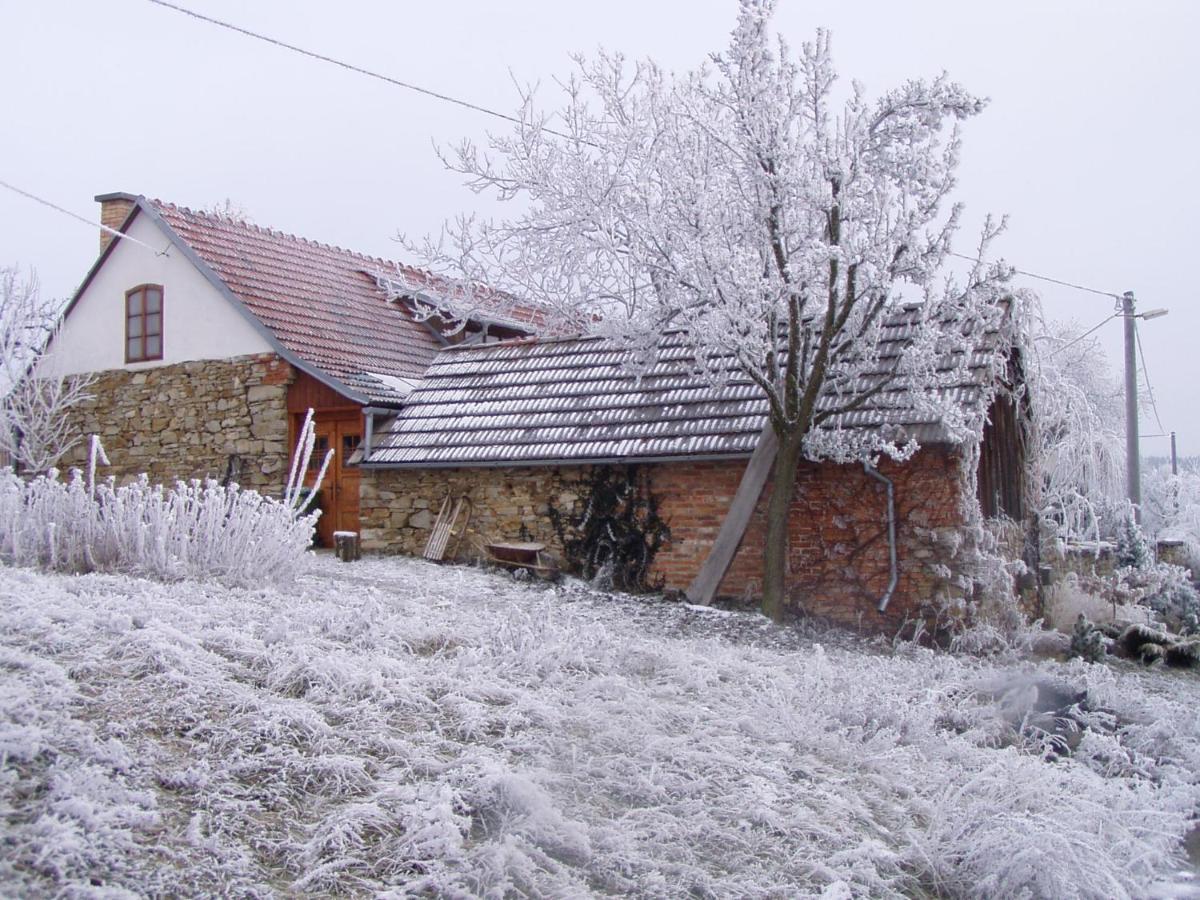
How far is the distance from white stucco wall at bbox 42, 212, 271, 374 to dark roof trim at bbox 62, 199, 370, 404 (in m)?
0.13

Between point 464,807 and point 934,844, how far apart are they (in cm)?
223

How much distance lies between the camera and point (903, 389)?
11.8 meters

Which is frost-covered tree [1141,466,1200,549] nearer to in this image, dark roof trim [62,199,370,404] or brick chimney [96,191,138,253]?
dark roof trim [62,199,370,404]

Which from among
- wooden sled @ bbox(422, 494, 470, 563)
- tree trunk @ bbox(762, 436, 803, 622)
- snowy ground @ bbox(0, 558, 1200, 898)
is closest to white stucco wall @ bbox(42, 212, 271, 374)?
wooden sled @ bbox(422, 494, 470, 563)

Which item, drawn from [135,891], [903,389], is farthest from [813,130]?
[135,891]

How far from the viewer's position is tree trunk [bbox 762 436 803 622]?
1139 centimetres

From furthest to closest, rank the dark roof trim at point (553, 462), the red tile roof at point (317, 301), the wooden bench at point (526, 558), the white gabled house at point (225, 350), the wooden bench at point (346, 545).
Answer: the red tile roof at point (317, 301) < the white gabled house at point (225, 350) < the wooden bench at point (346, 545) < the wooden bench at point (526, 558) < the dark roof trim at point (553, 462)

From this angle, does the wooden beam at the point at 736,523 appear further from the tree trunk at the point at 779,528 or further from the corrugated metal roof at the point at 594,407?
the tree trunk at the point at 779,528

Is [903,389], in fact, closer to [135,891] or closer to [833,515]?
[833,515]

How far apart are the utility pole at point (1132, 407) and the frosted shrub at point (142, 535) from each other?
64.6 feet

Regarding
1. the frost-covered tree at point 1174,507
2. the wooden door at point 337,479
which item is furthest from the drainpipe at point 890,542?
the frost-covered tree at point 1174,507

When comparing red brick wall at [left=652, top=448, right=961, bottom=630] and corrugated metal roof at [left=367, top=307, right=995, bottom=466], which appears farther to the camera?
corrugated metal roof at [left=367, top=307, right=995, bottom=466]

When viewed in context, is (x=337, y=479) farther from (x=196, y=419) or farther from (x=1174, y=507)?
(x=1174, y=507)

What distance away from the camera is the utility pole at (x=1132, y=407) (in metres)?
23.0
